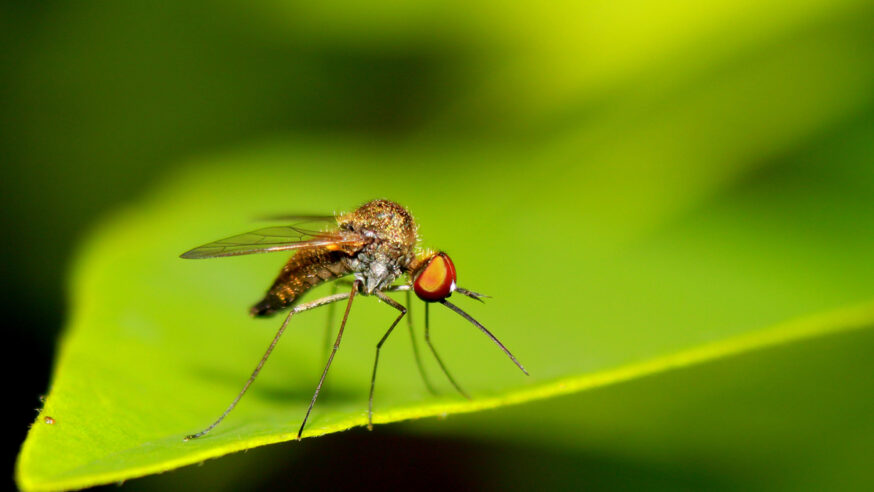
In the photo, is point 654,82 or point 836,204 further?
point 654,82

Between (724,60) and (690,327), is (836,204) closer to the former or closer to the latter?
(724,60)

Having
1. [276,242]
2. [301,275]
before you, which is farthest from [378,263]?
[276,242]

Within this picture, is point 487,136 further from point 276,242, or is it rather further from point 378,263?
point 276,242

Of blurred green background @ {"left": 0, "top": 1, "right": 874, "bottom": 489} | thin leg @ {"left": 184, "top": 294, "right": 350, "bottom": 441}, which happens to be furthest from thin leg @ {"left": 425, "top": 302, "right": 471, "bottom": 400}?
thin leg @ {"left": 184, "top": 294, "right": 350, "bottom": 441}

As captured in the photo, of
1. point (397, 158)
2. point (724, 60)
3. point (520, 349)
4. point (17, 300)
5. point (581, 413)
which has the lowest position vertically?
point (581, 413)

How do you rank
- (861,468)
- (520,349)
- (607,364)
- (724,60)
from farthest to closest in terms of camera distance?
(724,60) → (520,349) → (861,468) → (607,364)

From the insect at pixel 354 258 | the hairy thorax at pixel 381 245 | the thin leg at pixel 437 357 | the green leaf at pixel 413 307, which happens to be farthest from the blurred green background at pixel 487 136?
the hairy thorax at pixel 381 245

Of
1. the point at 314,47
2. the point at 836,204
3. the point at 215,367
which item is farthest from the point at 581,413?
the point at 314,47
